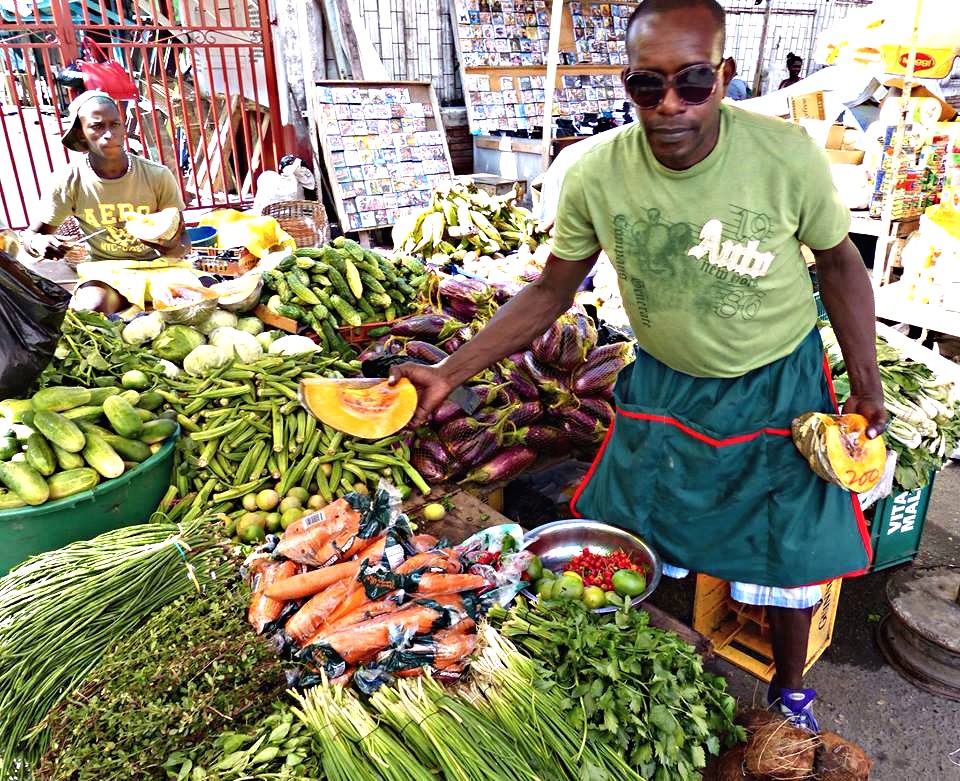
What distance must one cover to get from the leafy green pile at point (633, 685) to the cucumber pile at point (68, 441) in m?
1.59

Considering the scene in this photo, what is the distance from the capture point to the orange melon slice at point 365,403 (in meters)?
2.13

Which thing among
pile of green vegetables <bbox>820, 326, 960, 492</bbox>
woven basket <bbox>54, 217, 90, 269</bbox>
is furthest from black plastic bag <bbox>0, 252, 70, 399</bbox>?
pile of green vegetables <bbox>820, 326, 960, 492</bbox>

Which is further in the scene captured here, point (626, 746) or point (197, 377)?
point (197, 377)

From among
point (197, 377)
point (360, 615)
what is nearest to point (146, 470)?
point (197, 377)

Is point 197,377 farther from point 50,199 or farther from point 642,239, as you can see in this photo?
point 50,199

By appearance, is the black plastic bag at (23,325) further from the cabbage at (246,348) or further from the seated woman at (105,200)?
the seated woman at (105,200)

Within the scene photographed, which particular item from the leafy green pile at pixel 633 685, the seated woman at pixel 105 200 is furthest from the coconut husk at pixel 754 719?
the seated woman at pixel 105 200

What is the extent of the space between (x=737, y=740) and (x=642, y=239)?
4.65 feet

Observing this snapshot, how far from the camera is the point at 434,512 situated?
3.09 m

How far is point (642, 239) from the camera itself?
206cm

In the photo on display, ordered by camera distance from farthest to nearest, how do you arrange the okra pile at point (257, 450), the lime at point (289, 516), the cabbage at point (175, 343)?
1. the cabbage at point (175, 343)
2. the okra pile at point (257, 450)
3. the lime at point (289, 516)

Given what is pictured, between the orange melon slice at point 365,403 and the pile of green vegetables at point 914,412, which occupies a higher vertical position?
the orange melon slice at point 365,403

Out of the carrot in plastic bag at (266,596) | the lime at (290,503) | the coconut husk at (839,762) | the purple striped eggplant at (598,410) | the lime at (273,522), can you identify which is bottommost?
the lime at (273,522)

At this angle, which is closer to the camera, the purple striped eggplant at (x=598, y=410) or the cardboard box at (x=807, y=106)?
the purple striped eggplant at (x=598, y=410)
